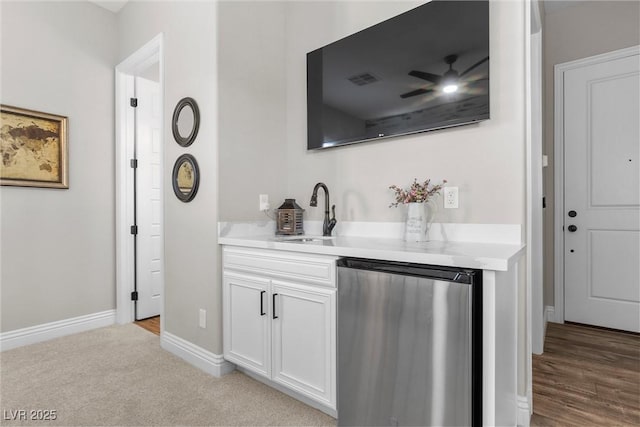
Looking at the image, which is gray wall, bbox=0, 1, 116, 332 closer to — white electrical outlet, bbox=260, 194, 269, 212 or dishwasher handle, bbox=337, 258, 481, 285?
white electrical outlet, bbox=260, 194, 269, 212

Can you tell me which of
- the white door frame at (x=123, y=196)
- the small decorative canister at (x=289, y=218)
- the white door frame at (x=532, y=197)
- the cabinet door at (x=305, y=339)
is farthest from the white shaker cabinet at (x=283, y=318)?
the white door frame at (x=123, y=196)

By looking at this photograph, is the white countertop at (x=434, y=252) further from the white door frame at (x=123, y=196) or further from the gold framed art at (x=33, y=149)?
the gold framed art at (x=33, y=149)

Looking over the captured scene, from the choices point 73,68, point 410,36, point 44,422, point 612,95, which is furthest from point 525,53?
point 73,68

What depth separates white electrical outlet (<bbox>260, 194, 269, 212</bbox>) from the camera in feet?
8.29

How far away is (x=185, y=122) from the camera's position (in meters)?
2.49

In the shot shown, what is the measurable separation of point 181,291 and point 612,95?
3834 millimetres

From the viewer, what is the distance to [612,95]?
295 centimetres

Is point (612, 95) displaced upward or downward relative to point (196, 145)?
upward

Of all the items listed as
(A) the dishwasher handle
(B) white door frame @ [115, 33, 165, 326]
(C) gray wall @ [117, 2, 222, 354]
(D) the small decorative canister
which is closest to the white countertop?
(A) the dishwasher handle

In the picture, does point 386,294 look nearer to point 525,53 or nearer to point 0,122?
point 525,53

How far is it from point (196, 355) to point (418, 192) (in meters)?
1.82

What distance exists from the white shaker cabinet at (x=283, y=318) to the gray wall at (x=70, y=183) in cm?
170

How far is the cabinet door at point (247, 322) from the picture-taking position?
1.97m

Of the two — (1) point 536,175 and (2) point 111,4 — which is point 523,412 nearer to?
(1) point 536,175
